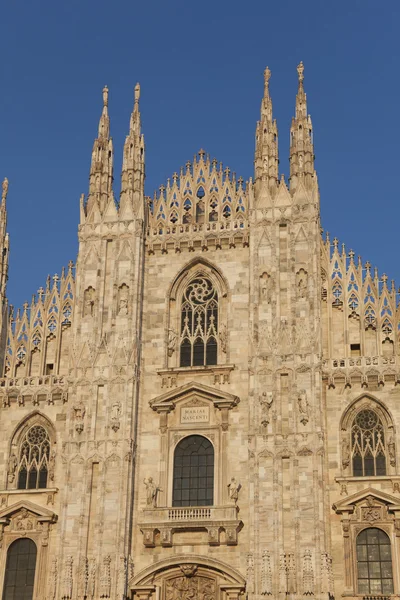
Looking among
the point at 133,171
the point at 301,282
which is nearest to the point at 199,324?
the point at 301,282

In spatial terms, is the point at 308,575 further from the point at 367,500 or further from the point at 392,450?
the point at 392,450

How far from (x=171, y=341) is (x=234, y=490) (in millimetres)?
5724

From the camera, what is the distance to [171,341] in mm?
33938

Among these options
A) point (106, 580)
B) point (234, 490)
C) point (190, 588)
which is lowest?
point (190, 588)

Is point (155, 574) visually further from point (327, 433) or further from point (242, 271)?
point (242, 271)

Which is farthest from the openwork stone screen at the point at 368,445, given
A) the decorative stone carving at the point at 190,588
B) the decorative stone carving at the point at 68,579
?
the decorative stone carving at the point at 68,579

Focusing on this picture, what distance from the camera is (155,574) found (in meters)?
30.6

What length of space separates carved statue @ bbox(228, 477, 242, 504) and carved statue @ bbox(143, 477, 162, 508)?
2.28m

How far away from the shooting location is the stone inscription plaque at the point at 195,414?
32.5 meters

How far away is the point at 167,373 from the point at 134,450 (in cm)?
280

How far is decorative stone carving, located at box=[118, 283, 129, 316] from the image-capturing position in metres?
34.0

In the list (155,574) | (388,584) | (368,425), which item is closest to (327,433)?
(368,425)

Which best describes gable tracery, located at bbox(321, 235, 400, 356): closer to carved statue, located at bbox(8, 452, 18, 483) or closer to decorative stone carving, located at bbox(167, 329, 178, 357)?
decorative stone carving, located at bbox(167, 329, 178, 357)

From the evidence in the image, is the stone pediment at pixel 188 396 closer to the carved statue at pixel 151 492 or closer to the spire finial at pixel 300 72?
the carved statue at pixel 151 492
